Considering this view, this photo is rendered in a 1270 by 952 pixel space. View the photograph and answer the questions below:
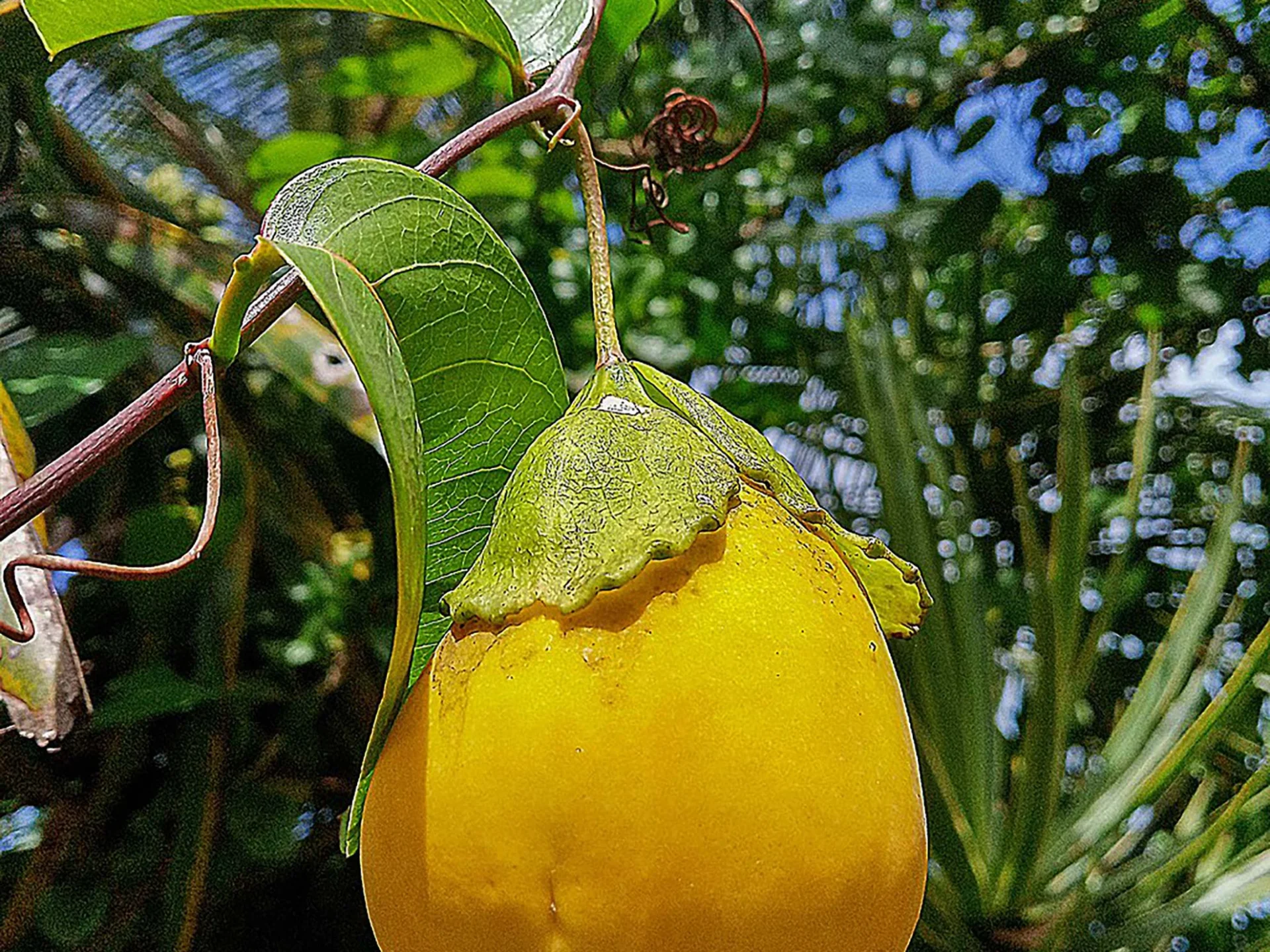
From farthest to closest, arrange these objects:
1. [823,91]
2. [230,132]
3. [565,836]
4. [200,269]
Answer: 1. [823,91]
2. [230,132]
3. [200,269]
4. [565,836]

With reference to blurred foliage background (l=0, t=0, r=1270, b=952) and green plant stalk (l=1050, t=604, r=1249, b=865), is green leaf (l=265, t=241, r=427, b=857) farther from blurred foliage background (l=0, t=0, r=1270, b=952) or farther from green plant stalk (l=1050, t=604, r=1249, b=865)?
green plant stalk (l=1050, t=604, r=1249, b=865)

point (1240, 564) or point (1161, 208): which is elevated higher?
Answer: point (1161, 208)

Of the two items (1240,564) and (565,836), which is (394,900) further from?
(1240,564)

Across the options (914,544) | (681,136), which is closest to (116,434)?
(681,136)

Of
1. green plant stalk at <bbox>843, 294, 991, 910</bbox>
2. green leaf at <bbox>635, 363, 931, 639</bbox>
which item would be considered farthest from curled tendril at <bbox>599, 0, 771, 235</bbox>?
green plant stalk at <bbox>843, 294, 991, 910</bbox>

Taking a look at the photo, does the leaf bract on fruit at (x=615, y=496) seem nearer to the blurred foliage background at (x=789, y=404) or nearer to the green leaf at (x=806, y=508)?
the green leaf at (x=806, y=508)

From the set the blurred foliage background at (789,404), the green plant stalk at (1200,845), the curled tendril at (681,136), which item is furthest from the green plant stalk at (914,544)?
the curled tendril at (681,136)

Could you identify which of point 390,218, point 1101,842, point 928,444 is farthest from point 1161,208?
point 390,218
